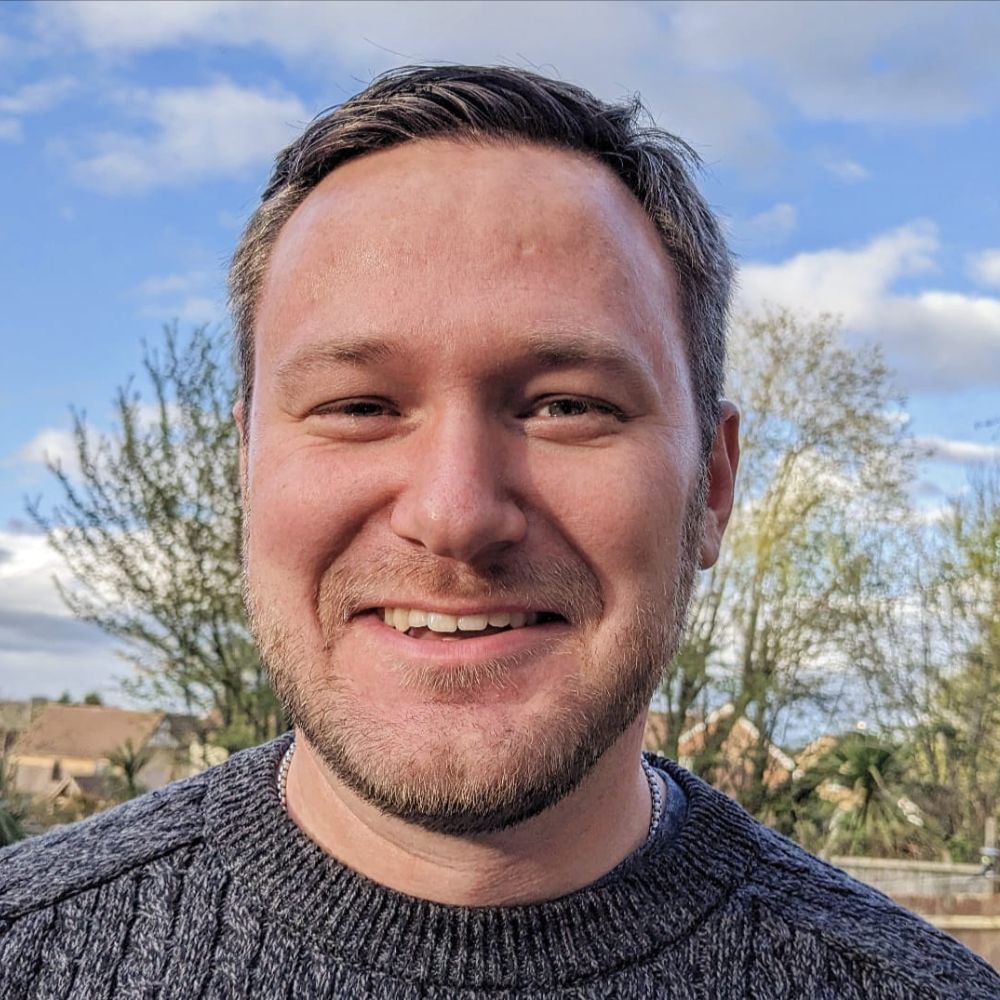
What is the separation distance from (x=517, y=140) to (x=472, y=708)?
0.85 metres

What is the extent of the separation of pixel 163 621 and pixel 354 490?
44.5 ft

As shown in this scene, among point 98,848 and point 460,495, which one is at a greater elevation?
point 460,495


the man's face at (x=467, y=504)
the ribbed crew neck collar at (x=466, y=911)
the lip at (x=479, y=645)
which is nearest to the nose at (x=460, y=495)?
the man's face at (x=467, y=504)

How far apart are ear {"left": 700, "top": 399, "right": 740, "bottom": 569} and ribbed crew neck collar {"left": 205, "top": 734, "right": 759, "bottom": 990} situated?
47 cm

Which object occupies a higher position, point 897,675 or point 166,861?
point 166,861

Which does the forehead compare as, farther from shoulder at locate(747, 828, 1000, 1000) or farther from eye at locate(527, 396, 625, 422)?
shoulder at locate(747, 828, 1000, 1000)

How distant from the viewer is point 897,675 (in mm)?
17766

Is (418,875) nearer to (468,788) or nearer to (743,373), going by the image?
(468,788)

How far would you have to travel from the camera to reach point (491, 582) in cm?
158

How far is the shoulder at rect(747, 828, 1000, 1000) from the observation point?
1.79m

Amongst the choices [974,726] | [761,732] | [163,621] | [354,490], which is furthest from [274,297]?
[974,726]

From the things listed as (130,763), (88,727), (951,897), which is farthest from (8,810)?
(88,727)

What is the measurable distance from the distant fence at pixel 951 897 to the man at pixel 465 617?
9189 mm

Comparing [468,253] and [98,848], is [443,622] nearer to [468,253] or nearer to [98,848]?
[468,253]
